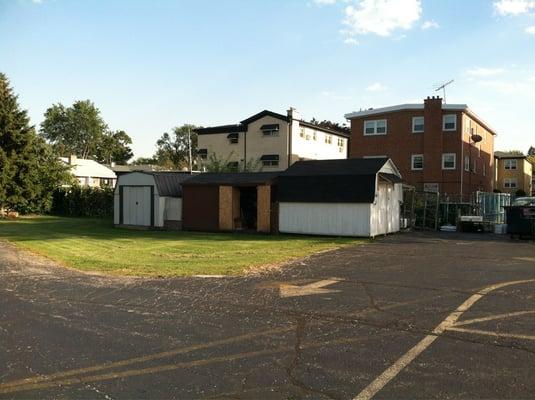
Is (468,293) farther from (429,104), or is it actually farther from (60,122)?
(60,122)

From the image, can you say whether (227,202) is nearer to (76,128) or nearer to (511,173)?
(511,173)

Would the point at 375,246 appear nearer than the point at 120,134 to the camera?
Yes

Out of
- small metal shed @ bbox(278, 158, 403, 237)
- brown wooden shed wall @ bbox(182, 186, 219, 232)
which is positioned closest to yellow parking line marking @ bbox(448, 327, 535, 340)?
small metal shed @ bbox(278, 158, 403, 237)

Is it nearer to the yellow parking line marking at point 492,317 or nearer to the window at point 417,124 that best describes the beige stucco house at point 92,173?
the window at point 417,124

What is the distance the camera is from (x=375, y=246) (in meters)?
19.7

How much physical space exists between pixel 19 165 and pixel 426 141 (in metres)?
31.5

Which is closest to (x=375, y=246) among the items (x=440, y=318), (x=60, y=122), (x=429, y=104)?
(x=440, y=318)

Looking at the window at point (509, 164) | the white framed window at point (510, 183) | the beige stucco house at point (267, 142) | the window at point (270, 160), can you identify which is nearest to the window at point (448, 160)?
the beige stucco house at point (267, 142)

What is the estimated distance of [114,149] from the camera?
116m

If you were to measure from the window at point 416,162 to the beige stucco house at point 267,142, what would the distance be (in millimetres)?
10705

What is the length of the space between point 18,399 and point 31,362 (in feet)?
3.60

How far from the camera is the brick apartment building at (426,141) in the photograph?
40375 mm

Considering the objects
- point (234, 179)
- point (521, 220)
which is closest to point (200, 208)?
point (234, 179)

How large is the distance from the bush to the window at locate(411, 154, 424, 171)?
78.4ft
